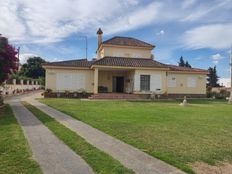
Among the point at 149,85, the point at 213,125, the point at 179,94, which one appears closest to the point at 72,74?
the point at 149,85

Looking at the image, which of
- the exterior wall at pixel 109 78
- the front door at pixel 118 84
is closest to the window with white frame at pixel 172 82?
the exterior wall at pixel 109 78

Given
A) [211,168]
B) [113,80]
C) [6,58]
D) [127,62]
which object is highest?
[127,62]

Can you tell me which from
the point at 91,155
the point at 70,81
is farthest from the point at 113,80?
the point at 91,155

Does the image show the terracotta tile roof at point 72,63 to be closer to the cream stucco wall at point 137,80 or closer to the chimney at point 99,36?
the cream stucco wall at point 137,80

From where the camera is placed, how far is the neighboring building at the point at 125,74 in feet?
106

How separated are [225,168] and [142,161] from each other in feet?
5.87

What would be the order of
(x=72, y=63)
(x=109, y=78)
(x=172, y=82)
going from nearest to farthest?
1. (x=72, y=63)
2. (x=109, y=78)
3. (x=172, y=82)

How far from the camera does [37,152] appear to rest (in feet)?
23.0

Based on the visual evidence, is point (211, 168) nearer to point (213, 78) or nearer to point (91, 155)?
point (91, 155)

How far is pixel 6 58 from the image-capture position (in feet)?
59.0

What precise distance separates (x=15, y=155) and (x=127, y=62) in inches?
1064

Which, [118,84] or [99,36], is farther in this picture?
[99,36]

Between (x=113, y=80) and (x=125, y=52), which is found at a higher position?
(x=125, y=52)

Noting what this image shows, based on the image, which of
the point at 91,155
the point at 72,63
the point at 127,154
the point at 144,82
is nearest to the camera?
the point at 91,155
